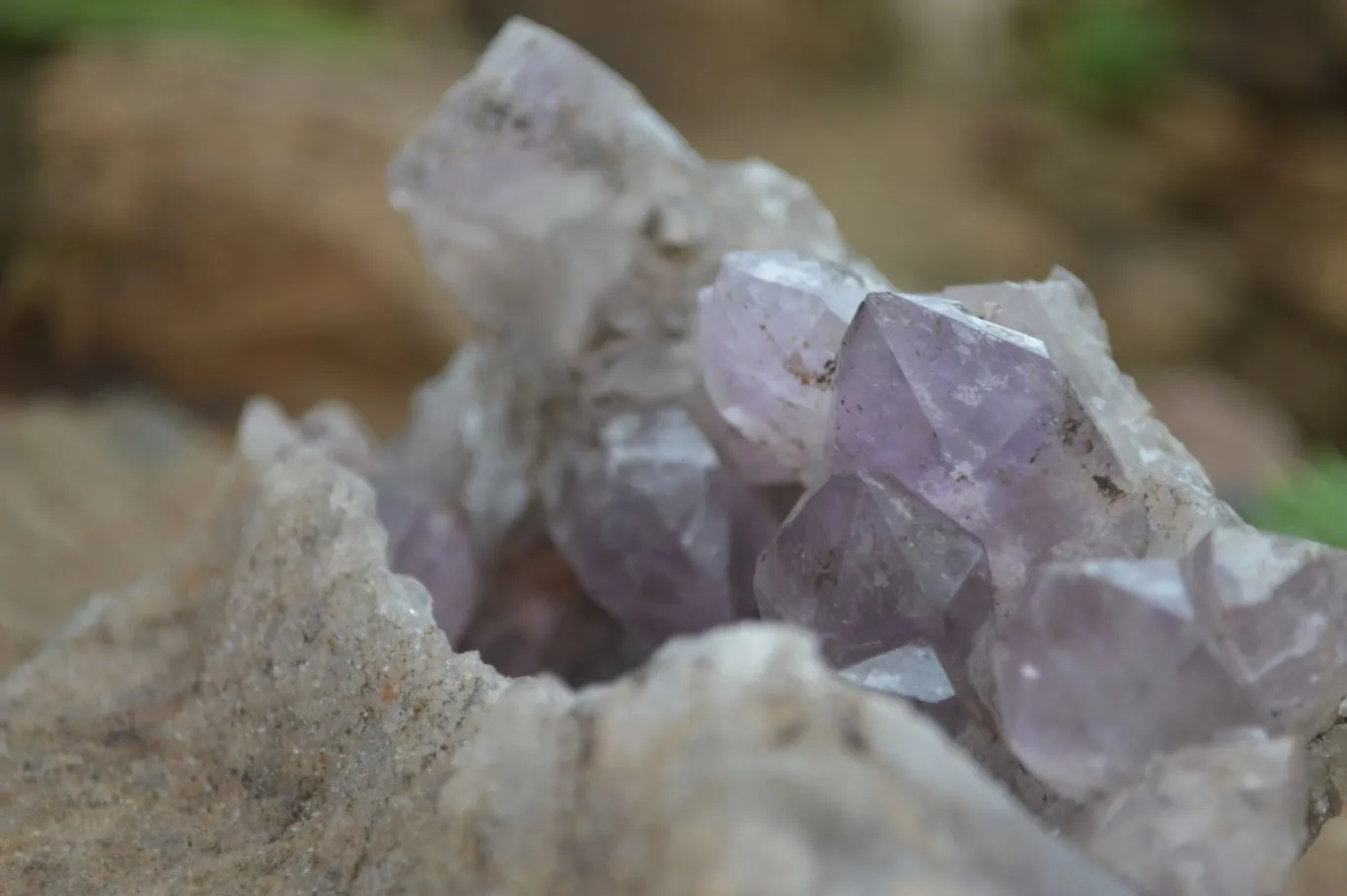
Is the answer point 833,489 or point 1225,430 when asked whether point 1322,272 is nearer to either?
point 1225,430

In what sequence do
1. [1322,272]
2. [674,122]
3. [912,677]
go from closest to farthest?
1. [912,677]
2. [1322,272]
3. [674,122]

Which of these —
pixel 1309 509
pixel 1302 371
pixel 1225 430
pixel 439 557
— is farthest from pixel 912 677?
pixel 1302 371

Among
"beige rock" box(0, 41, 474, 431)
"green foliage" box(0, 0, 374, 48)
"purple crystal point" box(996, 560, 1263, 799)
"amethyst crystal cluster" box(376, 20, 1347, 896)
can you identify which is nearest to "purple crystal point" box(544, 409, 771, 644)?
"amethyst crystal cluster" box(376, 20, 1347, 896)

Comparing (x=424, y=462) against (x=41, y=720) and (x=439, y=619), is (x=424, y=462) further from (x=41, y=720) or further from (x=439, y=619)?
(x=41, y=720)

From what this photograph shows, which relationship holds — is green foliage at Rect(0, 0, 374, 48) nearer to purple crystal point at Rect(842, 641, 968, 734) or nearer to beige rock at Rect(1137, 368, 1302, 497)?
beige rock at Rect(1137, 368, 1302, 497)

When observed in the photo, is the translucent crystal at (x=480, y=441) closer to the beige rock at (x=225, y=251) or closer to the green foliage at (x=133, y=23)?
the beige rock at (x=225, y=251)

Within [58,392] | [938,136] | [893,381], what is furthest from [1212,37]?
Answer: [893,381]
